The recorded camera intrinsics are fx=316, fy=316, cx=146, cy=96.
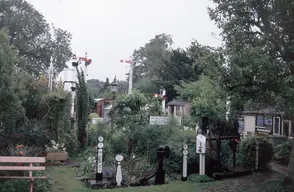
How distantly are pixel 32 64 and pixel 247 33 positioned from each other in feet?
93.1

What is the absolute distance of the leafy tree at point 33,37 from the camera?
29.7 m

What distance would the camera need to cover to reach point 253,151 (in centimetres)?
1034

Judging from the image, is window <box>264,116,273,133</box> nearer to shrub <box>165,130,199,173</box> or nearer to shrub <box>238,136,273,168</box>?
shrub <box>238,136,273,168</box>

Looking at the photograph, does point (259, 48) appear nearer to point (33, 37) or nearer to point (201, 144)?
point (201, 144)

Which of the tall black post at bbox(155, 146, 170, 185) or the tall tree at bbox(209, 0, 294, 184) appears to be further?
the tall black post at bbox(155, 146, 170, 185)

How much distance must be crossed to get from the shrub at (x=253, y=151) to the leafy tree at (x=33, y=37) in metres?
23.5

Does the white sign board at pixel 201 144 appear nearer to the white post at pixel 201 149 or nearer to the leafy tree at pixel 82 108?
the white post at pixel 201 149

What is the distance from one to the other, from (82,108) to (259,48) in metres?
9.08

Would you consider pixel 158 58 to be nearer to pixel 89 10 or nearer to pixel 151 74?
pixel 151 74

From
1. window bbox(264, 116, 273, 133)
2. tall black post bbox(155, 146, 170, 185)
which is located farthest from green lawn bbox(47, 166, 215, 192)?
window bbox(264, 116, 273, 133)

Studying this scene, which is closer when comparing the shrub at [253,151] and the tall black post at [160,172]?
the tall black post at [160,172]

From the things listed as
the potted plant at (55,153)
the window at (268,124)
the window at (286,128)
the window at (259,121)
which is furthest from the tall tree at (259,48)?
the window at (259,121)

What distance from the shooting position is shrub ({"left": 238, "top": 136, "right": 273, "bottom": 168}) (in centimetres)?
1040

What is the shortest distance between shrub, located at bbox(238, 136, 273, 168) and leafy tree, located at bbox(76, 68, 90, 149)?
21.7 ft
